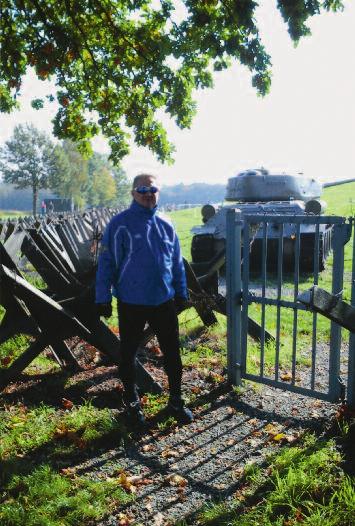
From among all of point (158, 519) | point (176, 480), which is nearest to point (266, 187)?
point (176, 480)

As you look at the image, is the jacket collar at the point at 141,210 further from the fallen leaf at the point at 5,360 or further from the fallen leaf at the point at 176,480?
the fallen leaf at the point at 5,360

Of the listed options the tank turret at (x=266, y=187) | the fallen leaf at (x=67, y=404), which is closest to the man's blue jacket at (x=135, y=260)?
the fallen leaf at (x=67, y=404)

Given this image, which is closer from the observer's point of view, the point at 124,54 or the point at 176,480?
the point at 176,480

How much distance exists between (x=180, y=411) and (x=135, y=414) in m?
0.39

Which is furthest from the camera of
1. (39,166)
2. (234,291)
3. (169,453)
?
(39,166)

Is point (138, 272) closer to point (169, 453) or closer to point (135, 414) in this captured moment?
point (135, 414)

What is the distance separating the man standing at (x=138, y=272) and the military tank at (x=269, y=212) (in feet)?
21.9

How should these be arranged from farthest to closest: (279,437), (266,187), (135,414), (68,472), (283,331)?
(266,187), (283,331), (135,414), (279,437), (68,472)

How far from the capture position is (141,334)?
3902 mm

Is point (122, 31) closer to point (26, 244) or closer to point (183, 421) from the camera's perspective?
point (26, 244)

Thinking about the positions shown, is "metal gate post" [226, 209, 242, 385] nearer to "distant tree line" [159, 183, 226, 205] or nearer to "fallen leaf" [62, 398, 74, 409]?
"fallen leaf" [62, 398, 74, 409]

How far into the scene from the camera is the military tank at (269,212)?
11.5 metres

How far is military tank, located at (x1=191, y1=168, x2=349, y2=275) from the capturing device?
452 inches

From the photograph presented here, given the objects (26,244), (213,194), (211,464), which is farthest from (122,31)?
(213,194)
